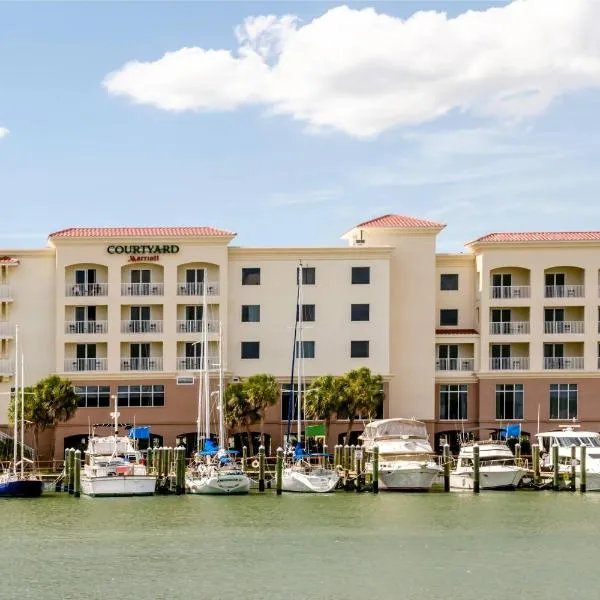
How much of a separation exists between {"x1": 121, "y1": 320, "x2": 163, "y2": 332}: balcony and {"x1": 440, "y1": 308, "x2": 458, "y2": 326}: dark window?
20.1 m

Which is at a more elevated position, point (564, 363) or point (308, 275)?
point (308, 275)

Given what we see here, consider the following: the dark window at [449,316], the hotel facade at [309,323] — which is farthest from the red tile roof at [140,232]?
the dark window at [449,316]

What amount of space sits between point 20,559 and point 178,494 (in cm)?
2301

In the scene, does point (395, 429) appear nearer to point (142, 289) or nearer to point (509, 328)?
point (509, 328)

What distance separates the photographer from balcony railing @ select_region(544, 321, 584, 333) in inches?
3890

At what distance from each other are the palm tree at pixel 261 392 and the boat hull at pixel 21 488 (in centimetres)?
1917

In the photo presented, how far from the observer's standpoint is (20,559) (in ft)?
180

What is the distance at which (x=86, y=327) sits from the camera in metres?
Result: 96.6

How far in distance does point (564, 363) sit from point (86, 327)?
33.0m

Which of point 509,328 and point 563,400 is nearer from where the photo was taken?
point 563,400

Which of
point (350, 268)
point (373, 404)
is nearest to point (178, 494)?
point (373, 404)

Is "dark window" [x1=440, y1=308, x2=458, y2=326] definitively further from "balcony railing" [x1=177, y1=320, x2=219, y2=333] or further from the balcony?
the balcony

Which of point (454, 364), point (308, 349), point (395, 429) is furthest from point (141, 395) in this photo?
point (454, 364)

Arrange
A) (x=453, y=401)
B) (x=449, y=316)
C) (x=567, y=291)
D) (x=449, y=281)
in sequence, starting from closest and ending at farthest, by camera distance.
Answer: (x=567, y=291)
(x=453, y=401)
(x=449, y=281)
(x=449, y=316)
